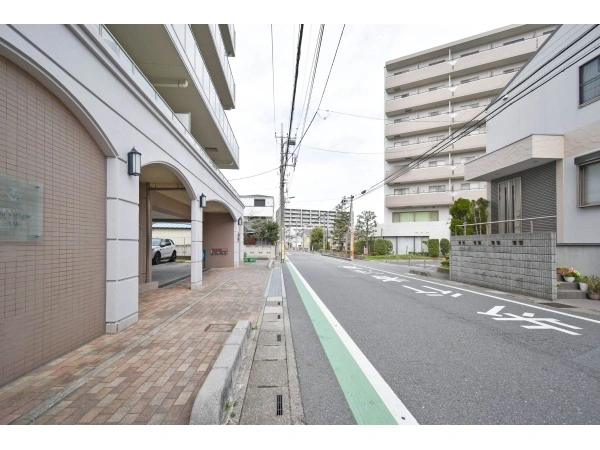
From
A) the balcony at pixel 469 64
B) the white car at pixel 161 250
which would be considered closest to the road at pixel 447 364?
the white car at pixel 161 250

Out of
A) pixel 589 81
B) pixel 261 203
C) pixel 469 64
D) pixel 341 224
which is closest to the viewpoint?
pixel 589 81

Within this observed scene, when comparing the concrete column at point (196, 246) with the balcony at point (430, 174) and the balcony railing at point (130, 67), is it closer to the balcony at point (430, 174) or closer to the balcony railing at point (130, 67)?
the balcony railing at point (130, 67)

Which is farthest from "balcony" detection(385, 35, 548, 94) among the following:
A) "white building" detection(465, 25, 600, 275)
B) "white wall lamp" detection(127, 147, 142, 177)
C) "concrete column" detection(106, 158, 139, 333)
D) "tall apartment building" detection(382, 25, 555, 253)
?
"concrete column" detection(106, 158, 139, 333)

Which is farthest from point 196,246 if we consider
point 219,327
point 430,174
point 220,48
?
point 430,174

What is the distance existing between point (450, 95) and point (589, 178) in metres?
28.5

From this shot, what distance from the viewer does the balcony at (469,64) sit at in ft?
99.0

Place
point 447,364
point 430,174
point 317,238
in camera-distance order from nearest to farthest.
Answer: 1. point 447,364
2. point 430,174
3. point 317,238

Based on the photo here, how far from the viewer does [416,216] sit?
115ft

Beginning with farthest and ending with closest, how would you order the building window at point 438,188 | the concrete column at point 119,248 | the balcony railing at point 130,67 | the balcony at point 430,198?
1. the building window at point 438,188
2. the balcony at point 430,198
3. the concrete column at point 119,248
4. the balcony railing at point 130,67

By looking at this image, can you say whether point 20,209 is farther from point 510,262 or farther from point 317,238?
point 317,238

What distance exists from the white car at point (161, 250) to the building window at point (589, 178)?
67.7 feet

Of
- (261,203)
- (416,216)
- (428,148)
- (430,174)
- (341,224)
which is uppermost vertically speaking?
(428,148)

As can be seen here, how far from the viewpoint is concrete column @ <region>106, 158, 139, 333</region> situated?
4.66m

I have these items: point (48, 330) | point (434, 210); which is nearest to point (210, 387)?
point (48, 330)
